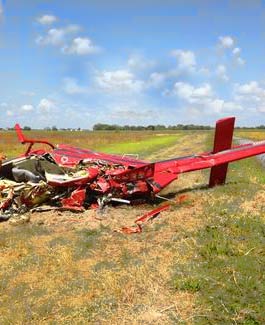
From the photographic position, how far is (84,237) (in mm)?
8242

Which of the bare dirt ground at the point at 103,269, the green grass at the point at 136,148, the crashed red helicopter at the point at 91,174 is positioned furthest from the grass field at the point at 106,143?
the bare dirt ground at the point at 103,269

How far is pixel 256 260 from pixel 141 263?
1713 mm

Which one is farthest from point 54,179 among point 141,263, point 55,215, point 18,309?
point 18,309

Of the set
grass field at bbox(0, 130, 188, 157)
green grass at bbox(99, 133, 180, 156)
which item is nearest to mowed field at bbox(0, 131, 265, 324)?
green grass at bbox(99, 133, 180, 156)

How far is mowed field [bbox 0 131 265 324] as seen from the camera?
520 cm

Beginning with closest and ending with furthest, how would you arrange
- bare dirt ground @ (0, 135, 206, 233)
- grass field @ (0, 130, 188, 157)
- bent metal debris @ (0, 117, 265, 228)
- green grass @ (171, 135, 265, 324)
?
1. green grass @ (171, 135, 265, 324)
2. bare dirt ground @ (0, 135, 206, 233)
3. bent metal debris @ (0, 117, 265, 228)
4. grass field @ (0, 130, 188, 157)

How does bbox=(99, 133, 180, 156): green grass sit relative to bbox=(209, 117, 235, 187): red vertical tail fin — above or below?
below

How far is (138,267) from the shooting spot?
6.48 meters

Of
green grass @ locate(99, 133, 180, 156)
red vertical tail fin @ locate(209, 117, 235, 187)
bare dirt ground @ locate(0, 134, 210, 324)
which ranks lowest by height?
bare dirt ground @ locate(0, 134, 210, 324)

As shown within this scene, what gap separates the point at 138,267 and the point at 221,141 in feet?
20.8

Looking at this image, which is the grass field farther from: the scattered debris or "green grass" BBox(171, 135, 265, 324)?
"green grass" BBox(171, 135, 265, 324)

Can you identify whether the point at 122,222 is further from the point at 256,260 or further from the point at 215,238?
the point at 256,260

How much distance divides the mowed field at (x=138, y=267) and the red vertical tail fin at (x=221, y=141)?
2.17 meters

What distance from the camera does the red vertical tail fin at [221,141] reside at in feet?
37.8
